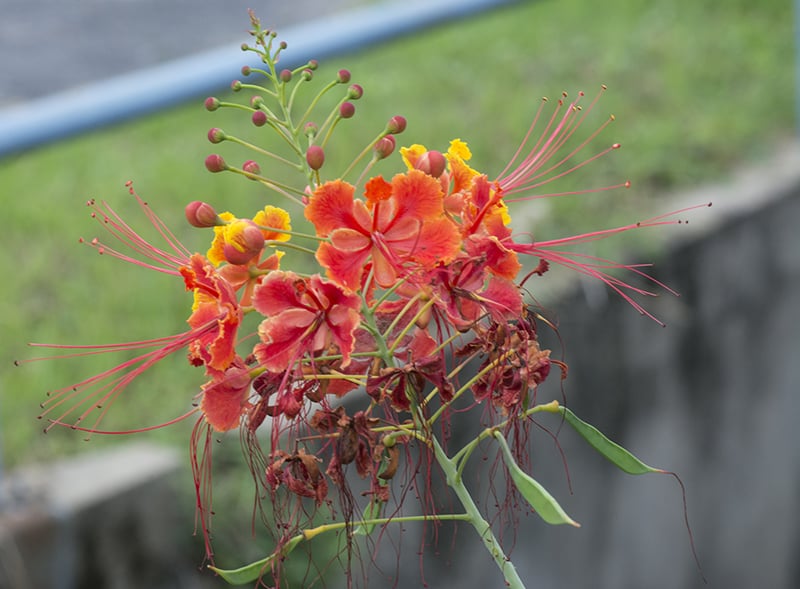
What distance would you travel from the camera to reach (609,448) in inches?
41.9

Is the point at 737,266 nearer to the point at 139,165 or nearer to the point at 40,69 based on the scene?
the point at 139,165

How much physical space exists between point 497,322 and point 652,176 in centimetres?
326

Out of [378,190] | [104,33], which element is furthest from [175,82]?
[378,190]

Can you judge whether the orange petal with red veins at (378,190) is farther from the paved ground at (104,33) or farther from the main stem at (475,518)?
the paved ground at (104,33)

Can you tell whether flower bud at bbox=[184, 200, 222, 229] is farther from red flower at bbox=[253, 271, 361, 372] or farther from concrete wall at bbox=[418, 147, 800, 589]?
concrete wall at bbox=[418, 147, 800, 589]

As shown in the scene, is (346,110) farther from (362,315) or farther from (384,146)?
(362,315)

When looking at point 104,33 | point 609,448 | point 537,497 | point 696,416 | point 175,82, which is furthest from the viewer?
point 104,33

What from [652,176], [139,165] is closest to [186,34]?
[139,165]

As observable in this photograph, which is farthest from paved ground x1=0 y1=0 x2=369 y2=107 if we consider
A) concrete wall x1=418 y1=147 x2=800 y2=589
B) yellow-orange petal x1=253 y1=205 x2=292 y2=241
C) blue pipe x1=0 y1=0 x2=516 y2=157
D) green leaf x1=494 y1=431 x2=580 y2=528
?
green leaf x1=494 y1=431 x2=580 y2=528

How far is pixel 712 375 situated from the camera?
390 cm

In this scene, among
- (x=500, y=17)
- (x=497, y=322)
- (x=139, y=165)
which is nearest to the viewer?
(x=497, y=322)

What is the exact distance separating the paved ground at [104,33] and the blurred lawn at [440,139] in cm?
25

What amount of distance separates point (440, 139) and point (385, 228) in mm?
2976

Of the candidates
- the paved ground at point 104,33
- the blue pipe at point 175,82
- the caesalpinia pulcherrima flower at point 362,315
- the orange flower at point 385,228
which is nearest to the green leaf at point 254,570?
the caesalpinia pulcherrima flower at point 362,315
